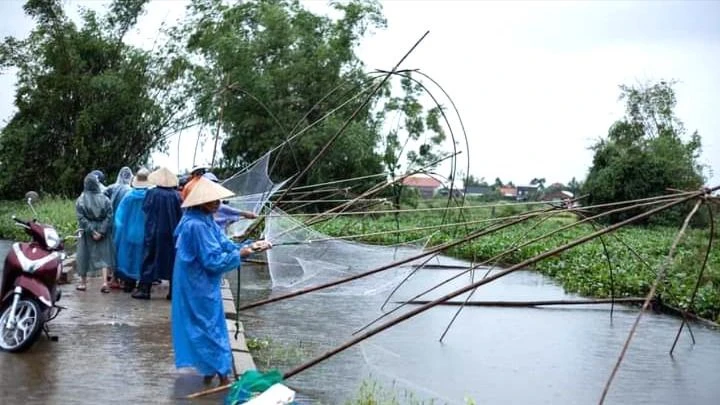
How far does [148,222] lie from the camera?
11602mm

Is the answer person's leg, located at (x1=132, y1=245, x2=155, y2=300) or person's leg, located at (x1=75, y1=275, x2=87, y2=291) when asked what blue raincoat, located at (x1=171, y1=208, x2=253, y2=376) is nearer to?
person's leg, located at (x1=132, y1=245, x2=155, y2=300)

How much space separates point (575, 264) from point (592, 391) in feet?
34.2

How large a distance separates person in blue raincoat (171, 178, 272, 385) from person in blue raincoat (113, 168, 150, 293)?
4764 millimetres

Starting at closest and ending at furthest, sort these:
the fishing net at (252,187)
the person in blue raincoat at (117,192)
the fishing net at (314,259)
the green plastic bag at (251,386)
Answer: the green plastic bag at (251,386) < the fishing net at (314,259) < the person in blue raincoat at (117,192) < the fishing net at (252,187)

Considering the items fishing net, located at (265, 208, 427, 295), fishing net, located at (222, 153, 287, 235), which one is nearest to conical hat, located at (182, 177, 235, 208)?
fishing net, located at (265, 208, 427, 295)

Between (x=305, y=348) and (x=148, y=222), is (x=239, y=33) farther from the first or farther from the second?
(x=305, y=348)

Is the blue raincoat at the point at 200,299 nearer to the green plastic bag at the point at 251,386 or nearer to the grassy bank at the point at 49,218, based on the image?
the green plastic bag at the point at 251,386

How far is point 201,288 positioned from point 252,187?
6804mm

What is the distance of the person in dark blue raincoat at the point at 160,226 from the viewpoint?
37.7 feet

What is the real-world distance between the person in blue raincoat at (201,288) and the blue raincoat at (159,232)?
14.2 ft

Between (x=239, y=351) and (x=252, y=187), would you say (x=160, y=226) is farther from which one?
(x=239, y=351)

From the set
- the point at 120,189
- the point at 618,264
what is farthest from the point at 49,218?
the point at 618,264

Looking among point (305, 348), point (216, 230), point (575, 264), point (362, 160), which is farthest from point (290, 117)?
point (216, 230)

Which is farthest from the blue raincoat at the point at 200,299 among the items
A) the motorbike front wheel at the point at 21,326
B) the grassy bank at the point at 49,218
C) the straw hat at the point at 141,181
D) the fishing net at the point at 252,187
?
the grassy bank at the point at 49,218
